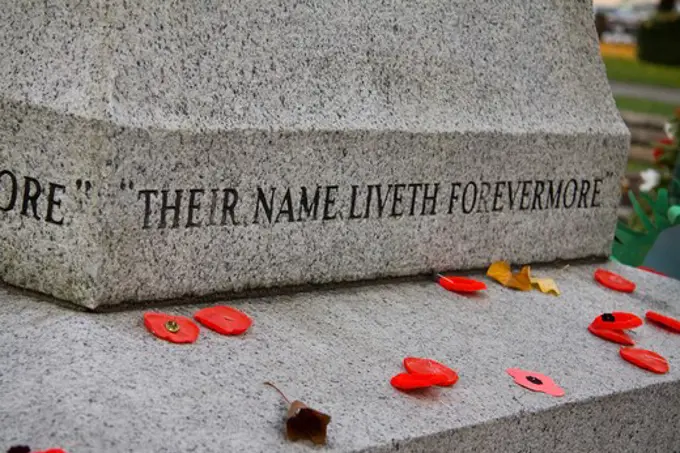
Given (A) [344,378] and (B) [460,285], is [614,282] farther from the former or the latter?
(A) [344,378]

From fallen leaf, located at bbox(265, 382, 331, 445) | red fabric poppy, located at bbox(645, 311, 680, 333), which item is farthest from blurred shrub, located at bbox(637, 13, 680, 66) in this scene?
fallen leaf, located at bbox(265, 382, 331, 445)

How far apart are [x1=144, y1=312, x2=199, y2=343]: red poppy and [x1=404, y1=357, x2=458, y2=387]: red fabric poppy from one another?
531mm

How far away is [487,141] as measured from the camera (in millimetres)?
3418

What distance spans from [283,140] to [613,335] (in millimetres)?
1165

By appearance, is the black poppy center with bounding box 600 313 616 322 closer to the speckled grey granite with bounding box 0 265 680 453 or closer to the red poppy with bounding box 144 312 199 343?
the speckled grey granite with bounding box 0 265 680 453

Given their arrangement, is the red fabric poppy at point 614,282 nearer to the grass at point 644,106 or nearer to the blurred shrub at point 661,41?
the grass at point 644,106

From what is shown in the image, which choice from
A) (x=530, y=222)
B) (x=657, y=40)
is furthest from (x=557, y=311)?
(x=657, y=40)

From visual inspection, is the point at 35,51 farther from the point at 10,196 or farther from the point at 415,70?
the point at 415,70

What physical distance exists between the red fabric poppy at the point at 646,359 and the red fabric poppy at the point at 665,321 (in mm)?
310

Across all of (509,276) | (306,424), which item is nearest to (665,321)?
(509,276)

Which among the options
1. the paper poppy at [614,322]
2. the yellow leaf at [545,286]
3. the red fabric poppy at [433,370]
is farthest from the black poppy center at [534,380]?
the yellow leaf at [545,286]

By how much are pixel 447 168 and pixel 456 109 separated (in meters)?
0.19

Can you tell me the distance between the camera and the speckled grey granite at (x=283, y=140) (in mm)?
2590

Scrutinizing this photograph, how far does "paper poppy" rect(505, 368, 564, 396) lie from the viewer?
8.89 ft
